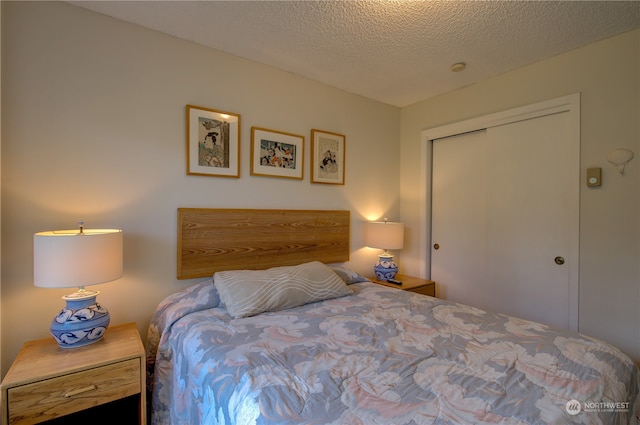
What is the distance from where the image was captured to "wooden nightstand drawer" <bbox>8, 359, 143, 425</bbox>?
121cm

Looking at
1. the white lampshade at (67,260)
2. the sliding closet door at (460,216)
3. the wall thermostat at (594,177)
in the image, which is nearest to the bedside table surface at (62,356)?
the white lampshade at (67,260)

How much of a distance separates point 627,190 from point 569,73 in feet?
2.98

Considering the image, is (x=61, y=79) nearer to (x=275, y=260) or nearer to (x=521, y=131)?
(x=275, y=260)

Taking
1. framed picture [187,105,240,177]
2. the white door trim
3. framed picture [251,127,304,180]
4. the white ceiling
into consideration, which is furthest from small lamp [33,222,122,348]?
the white door trim

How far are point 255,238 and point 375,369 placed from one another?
140 centimetres

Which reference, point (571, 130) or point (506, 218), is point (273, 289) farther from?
point (571, 130)

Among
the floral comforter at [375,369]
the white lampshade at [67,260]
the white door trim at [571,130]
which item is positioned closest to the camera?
the floral comforter at [375,369]

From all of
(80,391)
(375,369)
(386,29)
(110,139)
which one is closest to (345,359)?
(375,369)

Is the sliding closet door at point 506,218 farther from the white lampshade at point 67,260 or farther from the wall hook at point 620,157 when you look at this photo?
the white lampshade at point 67,260

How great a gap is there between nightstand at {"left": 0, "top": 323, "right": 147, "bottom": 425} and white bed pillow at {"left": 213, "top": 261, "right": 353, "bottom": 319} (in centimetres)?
51

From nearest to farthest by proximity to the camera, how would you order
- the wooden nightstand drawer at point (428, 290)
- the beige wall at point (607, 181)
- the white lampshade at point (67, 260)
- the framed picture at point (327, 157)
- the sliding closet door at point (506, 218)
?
the white lampshade at point (67, 260), the beige wall at point (607, 181), the sliding closet door at point (506, 218), the framed picture at point (327, 157), the wooden nightstand drawer at point (428, 290)

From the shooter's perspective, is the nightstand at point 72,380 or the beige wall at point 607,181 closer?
the nightstand at point 72,380

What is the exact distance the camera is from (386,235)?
9.22 ft

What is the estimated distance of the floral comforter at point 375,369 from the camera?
909mm
